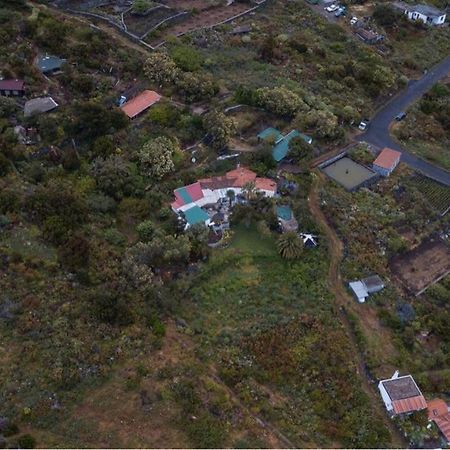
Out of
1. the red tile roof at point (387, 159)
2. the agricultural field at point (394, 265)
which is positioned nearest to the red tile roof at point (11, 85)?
the agricultural field at point (394, 265)

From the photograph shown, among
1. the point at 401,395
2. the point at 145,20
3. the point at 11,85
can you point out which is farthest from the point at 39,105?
the point at 401,395

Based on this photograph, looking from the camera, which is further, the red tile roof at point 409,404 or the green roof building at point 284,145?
the green roof building at point 284,145

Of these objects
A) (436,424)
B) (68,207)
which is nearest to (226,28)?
(68,207)

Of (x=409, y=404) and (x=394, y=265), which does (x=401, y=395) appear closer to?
(x=409, y=404)

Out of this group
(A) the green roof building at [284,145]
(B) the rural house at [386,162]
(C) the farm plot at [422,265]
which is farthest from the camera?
(B) the rural house at [386,162]

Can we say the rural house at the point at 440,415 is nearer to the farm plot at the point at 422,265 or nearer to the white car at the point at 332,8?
the farm plot at the point at 422,265

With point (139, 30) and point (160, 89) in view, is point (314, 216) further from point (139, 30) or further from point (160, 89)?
point (139, 30)
